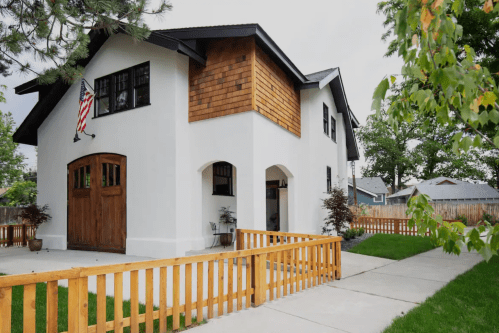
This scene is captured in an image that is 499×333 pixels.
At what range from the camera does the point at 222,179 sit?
35.5 ft

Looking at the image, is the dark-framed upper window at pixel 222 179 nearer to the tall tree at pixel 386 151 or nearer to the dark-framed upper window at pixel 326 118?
the dark-framed upper window at pixel 326 118

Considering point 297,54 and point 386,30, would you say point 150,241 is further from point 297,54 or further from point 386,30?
point 297,54

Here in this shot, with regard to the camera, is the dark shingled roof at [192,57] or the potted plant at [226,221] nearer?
the dark shingled roof at [192,57]

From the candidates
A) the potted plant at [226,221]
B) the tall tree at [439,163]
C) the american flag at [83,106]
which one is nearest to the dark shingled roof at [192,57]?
the american flag at [83,106]

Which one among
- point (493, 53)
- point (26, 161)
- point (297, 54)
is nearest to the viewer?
point (493, 53)

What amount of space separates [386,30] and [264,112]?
7169 mm

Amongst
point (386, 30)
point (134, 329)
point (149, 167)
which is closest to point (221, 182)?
point (149, 167)

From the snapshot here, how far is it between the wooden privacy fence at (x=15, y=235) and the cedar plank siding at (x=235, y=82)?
843 centimetres

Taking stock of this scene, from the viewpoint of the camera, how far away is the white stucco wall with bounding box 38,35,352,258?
8461 millimetres

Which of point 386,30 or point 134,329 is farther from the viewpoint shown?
point 386,30

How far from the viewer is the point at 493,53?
856 centimetres

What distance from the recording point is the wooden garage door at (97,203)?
970cm

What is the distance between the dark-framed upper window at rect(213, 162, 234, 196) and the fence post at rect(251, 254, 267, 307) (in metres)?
5.59

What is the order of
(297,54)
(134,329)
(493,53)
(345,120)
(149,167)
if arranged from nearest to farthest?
(134,329)
(493,53)
(149,167)
(345,120)
(297,54)
